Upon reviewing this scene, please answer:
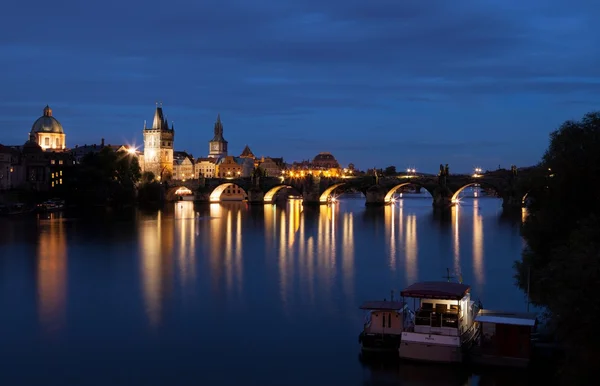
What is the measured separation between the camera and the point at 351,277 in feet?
96.4

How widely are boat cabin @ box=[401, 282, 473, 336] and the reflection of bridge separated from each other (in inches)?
2566

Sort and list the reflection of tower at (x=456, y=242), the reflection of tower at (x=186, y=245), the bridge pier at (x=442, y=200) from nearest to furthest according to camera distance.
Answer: the reflection of tower at (x=186, y=245), the reflection of tower at (x=456, y=242), the bridge pier at (x=442, y=200)

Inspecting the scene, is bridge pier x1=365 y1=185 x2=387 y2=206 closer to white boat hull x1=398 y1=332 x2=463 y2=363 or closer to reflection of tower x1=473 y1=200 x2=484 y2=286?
reflection of tower x1=473 y1=200 x2=484 y2=286

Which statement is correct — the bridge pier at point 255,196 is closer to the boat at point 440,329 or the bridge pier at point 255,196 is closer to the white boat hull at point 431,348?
the boat at point 440,329

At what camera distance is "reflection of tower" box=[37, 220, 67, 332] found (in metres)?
22.3

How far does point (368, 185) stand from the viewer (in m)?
89.6

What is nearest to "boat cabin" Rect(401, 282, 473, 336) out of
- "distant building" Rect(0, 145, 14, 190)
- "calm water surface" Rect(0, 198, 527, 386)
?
"calm water surface" Rect(0, 198, 527, 386)

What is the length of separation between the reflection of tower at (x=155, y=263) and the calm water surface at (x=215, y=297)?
0.30ft

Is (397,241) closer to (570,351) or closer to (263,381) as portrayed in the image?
(263,381)

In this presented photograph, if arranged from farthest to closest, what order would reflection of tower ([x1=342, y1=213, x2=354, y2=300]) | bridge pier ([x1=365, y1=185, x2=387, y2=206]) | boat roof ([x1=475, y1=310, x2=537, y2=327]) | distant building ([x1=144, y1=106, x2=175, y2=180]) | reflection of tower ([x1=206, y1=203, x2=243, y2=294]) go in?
distant building ([x1=144, y1=106, x2=175, y2=180])
bridge pier ([x1=365, y1=185, x2=387, y2=206])
reflection of tower ([x1=206, y1=203, x2=243, y2=294])
reflection of tower ([x1=342, y1=213, x2=354, y2=300])
boat roof ([x1=475, y1=310, x2=537, y2=327])

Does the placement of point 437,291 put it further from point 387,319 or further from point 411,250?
point 411,250

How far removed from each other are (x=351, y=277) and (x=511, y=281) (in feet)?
20.6

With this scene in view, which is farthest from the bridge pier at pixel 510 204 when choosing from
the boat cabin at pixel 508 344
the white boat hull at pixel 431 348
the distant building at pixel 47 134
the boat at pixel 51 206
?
the distant building at pixel 47 134

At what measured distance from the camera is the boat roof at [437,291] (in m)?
17.4
